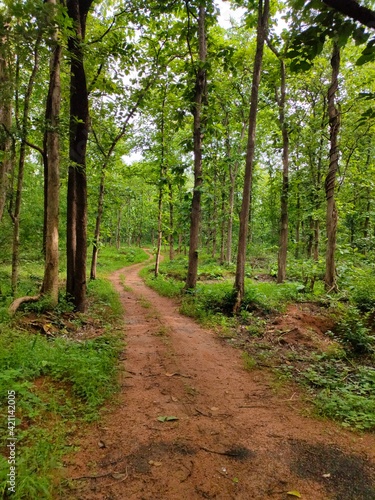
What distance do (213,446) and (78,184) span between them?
323 inches

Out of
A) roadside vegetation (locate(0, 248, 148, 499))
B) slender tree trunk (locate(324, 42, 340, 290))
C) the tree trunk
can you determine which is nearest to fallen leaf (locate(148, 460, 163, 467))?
roadside vegetation (locate(0, 248, 148, 499))

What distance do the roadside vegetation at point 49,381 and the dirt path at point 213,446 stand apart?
277 millimetres

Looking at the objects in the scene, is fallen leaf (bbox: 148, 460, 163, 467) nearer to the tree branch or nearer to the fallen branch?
the tree branch

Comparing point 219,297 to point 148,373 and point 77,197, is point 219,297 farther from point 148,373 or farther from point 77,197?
point 77,197

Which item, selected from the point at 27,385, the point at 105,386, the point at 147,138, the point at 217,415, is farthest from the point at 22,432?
the point at 147,138

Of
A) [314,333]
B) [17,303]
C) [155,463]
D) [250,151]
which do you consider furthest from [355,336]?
[17,303]

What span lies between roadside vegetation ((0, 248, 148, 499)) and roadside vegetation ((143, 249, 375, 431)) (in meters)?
2.93

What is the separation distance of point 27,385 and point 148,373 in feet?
6.71

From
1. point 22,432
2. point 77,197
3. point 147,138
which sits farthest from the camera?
point 147,138

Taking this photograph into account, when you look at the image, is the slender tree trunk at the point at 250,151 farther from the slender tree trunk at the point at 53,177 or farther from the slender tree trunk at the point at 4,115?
the slender tree trunk at the point at 4,115

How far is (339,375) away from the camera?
5.04 m

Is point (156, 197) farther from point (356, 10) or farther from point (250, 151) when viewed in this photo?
point (356, 10)

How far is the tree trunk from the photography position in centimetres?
841

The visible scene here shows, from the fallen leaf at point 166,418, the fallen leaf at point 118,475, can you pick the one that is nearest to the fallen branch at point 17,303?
the fallen leaf at point 166,418
